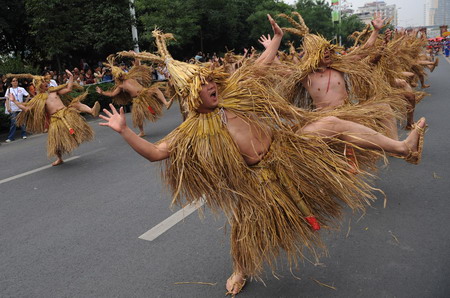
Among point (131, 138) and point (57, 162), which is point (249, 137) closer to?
point (131, 138)

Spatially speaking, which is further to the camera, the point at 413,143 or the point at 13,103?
the point at 13,103

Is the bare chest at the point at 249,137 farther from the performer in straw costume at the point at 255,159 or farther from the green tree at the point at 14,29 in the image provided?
the green tree at the point at 14,29

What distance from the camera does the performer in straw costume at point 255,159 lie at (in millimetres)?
2637

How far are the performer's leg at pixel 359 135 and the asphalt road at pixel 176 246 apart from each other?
94cm

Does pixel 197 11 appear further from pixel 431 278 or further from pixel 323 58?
pixel 431 278

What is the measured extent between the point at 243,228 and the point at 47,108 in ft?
19.7

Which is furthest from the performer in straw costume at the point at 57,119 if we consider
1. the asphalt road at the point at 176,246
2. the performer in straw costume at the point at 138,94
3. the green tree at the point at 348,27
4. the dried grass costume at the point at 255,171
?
the green tree at the point at 348,27

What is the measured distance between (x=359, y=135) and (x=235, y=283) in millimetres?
1388

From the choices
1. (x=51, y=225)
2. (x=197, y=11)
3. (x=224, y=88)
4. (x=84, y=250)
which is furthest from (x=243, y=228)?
(x=197, y=11)

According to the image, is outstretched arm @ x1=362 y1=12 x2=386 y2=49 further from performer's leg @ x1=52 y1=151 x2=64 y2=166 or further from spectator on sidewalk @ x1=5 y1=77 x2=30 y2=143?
spectator on sidewalk @ x1=5 y1=77 x2=30 y2=143

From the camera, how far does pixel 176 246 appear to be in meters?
3.77

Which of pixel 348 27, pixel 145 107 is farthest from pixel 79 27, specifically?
pixel 348 27

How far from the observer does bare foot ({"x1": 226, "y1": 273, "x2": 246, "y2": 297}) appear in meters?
2.95

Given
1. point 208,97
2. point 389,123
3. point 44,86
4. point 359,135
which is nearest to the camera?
point 208,97
